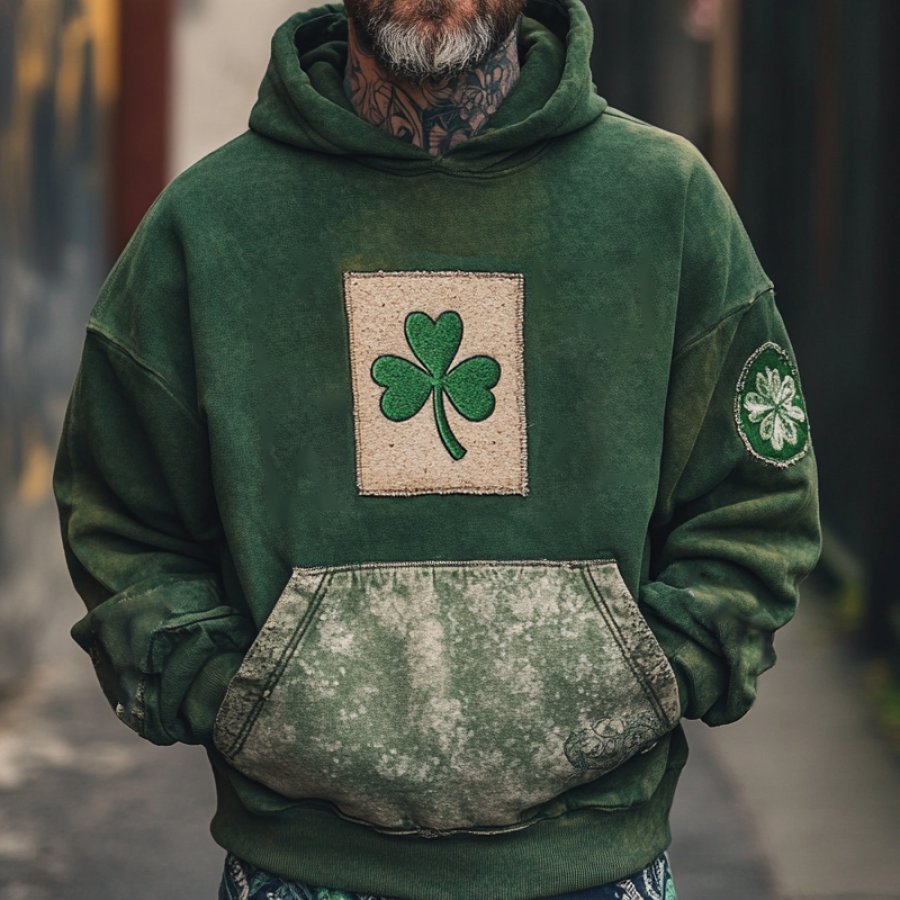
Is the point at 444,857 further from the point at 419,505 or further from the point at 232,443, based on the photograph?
the point at 232,443

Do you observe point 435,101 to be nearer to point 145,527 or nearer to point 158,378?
point 158,378

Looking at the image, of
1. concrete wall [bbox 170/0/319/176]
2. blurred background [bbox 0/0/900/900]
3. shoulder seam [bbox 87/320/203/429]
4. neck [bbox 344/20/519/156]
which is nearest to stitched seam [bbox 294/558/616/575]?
shoulder seam [bbox 87/320/203/429]

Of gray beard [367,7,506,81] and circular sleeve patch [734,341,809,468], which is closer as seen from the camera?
gray beard [367,7,506,81]

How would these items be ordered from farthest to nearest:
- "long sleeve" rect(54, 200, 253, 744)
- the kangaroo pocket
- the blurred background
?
the blurred background < "long sleeve" rect(54, 200, 253, 744) < the kangaroo pocket

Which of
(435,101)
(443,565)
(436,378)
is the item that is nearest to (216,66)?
(435,101)

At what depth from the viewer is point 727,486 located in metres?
2.47

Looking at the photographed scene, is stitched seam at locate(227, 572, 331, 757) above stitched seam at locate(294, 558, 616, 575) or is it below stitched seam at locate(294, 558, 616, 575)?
below

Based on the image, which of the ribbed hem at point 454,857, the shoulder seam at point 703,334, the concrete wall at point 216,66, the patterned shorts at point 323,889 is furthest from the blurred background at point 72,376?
the shoulder seam at point 703,334

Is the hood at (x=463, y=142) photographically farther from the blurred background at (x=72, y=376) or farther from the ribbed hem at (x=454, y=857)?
the blurred background at (x=72, y=376)

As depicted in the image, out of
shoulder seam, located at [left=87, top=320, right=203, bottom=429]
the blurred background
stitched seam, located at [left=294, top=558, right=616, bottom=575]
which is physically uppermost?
shoulder seam, located at [left=87, top=320, right=203, bottom=429]

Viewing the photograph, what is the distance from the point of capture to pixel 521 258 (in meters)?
2.35

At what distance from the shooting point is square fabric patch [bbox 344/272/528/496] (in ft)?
7.63

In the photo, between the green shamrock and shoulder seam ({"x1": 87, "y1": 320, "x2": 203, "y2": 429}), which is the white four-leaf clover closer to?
the green shamrock

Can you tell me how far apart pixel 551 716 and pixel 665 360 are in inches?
19.9
